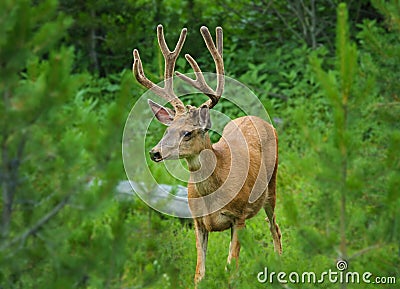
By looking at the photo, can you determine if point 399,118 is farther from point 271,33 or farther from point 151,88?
point 271,33

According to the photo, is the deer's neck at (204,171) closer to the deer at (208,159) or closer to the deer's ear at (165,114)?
the deer at (208,159)

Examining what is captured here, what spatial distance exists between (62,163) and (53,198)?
14 cm

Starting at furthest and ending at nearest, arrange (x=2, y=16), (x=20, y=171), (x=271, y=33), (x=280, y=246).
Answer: (x=271, y=33), (x=280, y=246), (x=20, y=171), (x=2, y=16)

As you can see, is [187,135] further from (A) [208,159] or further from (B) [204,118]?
(A) [208,159]

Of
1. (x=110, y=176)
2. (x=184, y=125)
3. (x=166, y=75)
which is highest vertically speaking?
(x=110, y=176)

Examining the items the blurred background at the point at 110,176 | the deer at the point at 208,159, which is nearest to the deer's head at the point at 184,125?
the deer at the point at 208,159

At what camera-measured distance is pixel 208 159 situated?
20.7 ft

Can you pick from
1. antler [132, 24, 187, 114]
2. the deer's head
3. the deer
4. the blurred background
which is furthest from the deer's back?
the blurred background

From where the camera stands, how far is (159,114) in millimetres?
6340

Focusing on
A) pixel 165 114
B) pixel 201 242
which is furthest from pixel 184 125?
pixel 201 242

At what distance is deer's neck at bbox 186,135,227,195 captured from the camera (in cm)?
626

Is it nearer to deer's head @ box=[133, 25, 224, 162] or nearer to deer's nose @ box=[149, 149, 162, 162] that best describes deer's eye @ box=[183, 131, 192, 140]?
deer's head @ box=[133, 25, 224, 162]

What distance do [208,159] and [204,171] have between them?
10 cm

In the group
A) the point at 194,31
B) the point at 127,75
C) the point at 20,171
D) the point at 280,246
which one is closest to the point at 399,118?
the point at 127,75
